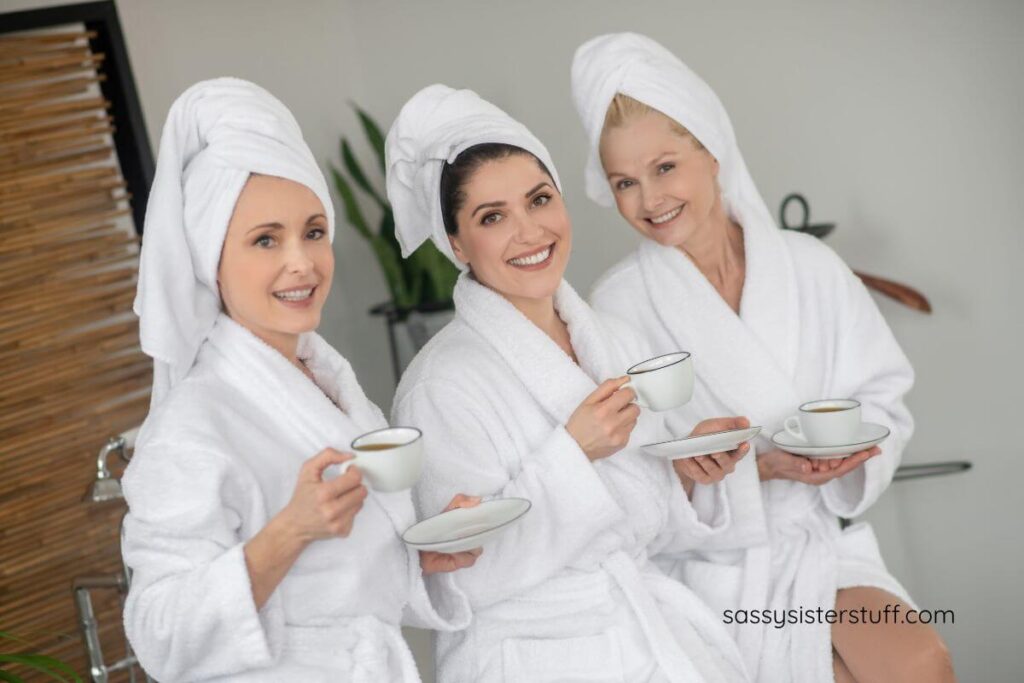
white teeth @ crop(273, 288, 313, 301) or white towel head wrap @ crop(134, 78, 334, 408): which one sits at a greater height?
white towel head wrap @ crop(134, 78, 334, 408)

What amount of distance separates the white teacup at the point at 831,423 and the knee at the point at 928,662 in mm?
390

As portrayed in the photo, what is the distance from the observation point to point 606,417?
1.90 metres

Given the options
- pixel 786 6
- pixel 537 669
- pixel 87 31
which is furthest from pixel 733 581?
pixel 87 31

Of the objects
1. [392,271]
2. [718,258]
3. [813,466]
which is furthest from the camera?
[392,271]

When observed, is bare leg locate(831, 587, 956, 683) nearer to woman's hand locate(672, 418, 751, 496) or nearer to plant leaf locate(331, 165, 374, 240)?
woman's hand locate(672, 418, 751, 496)

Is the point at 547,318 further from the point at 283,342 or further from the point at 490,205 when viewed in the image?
the point at 283,342

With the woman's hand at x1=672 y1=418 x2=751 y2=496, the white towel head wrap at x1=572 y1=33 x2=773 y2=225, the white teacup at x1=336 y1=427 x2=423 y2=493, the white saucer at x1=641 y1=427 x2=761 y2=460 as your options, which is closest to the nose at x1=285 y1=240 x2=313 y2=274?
the white teacup at x1=336 y1=427 x2=423 y2=493

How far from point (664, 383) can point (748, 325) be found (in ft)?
2.08

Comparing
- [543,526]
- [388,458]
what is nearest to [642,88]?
[543,526]

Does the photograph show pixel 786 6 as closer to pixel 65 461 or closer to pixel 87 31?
pixel 87 31

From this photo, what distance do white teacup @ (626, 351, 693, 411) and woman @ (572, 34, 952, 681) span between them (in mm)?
470

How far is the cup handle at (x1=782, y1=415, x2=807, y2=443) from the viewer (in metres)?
2.14

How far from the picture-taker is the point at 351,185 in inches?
167

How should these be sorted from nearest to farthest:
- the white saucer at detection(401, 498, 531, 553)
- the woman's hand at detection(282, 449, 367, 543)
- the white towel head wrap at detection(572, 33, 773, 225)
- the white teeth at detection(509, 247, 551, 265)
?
the woman's hand at detection(282, 449, 367, 543) < the white saucer at detection(401, 498, 531, 553) < the white teeth at detection(509, 247, 551, 265) < the white towel head wrap at detection(572, 33, 773, 225)
